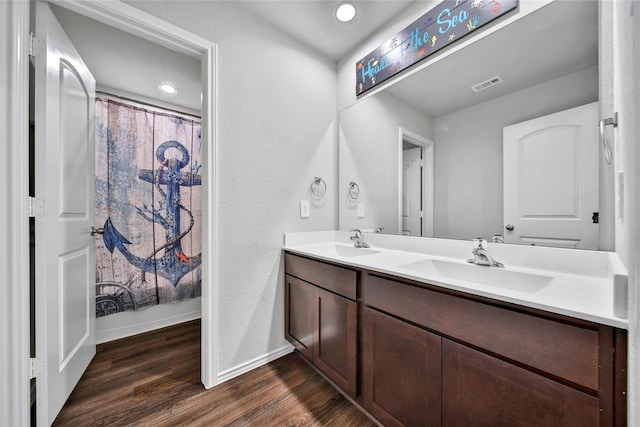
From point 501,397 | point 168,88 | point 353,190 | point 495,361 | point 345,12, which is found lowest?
point 501,397

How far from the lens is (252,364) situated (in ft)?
5.45

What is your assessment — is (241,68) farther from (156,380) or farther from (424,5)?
(156,380)

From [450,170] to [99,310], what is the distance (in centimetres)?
281

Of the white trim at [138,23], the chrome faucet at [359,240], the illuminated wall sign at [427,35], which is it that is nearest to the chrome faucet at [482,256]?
the chrome faucet at [359,240]

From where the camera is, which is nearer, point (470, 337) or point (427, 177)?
point (470, 337)

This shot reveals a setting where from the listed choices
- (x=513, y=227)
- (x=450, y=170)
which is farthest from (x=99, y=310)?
(x=513, y=227)

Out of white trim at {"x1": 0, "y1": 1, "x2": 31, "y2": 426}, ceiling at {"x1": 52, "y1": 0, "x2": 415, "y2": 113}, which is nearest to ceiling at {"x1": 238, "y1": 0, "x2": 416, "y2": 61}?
ceiling at {"x1": 52, "y1": 0, "x2": 415, "y2": 113}

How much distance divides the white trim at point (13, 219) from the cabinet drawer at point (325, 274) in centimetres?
126

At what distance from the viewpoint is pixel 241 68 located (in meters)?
1.62

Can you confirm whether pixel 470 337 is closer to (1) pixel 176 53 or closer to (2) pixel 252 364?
(2) pixel 252 364

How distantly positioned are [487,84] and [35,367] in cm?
256

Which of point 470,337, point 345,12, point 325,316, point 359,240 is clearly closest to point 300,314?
point 325,316

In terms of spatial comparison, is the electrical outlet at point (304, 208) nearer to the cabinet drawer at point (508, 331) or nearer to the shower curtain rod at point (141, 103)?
the cabinet drawer at point (508, 331)

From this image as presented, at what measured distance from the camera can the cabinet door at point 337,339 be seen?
124 centimetres
